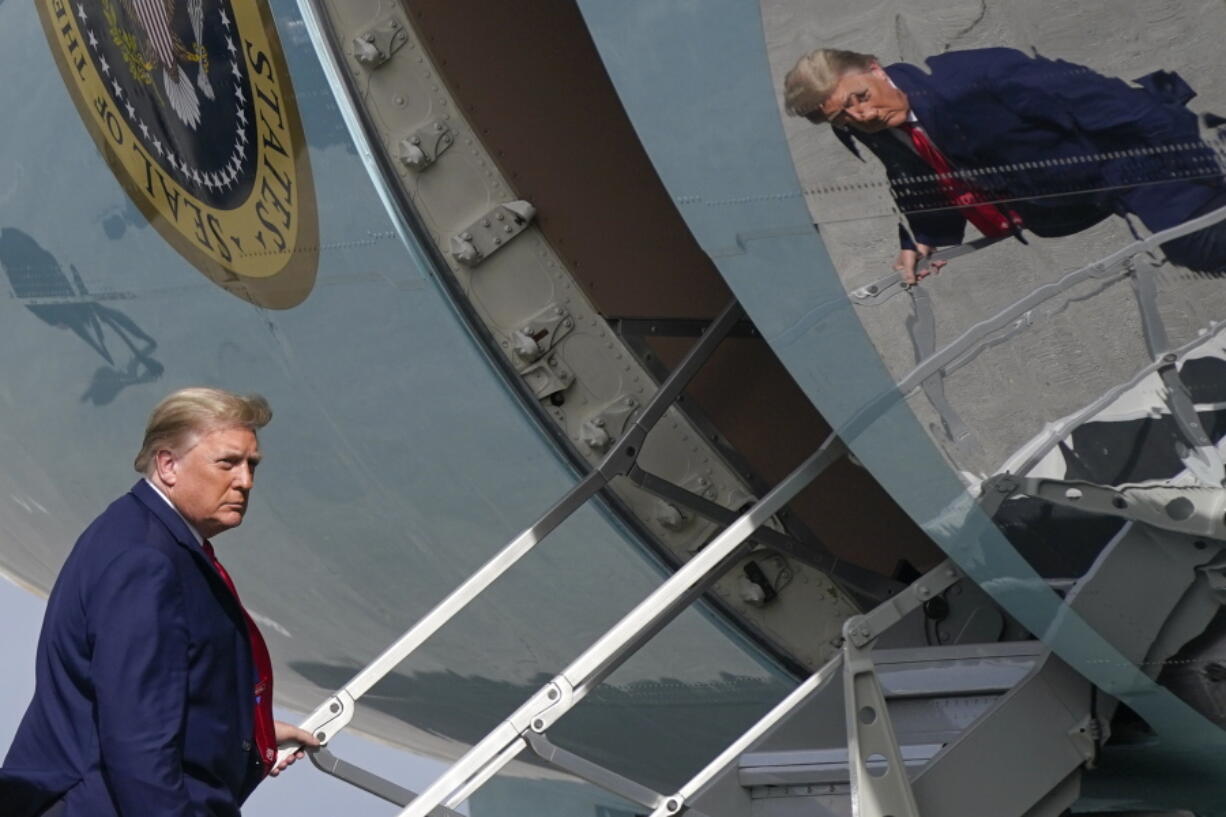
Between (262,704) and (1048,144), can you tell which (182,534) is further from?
(1048,144)

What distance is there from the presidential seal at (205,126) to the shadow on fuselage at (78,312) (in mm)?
533

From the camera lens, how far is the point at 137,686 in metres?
3.31

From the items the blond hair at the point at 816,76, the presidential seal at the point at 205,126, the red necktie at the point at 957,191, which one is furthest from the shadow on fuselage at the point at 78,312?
the red necktie at the point at 957,191

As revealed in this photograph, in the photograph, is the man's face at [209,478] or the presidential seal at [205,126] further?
the presidential seal at [205,126]

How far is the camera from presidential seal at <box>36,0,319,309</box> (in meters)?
5.29

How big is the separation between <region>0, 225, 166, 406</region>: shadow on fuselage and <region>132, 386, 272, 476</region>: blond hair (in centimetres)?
254

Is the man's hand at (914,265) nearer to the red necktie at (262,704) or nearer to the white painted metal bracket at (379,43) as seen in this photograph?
the red necktie at (262,704)

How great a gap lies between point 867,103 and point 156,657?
1.85 m

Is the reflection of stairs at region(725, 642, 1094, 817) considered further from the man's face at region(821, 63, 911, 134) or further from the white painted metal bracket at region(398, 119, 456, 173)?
→ the white painted metal bracket at region(398, 119, 456, 173)

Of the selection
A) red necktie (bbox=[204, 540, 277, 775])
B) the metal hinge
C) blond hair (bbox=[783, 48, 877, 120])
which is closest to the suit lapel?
red necktie (bbox=[204, 540, 277, 775])

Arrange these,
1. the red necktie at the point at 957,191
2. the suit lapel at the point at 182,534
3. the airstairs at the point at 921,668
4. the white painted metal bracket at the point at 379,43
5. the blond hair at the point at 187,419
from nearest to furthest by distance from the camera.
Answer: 1. the suit lapel at the point at 182,534
2. the blond hair at the point at 187,419
3. the red necktie at the point at 957,191
4. the airstairs at the point at 921,668
5. the white painted metal bracket at the point at 379,43

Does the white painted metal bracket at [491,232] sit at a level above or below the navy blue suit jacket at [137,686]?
above

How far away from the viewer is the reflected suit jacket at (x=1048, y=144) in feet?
12.3

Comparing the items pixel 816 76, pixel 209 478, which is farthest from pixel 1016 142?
pixel 209 478
